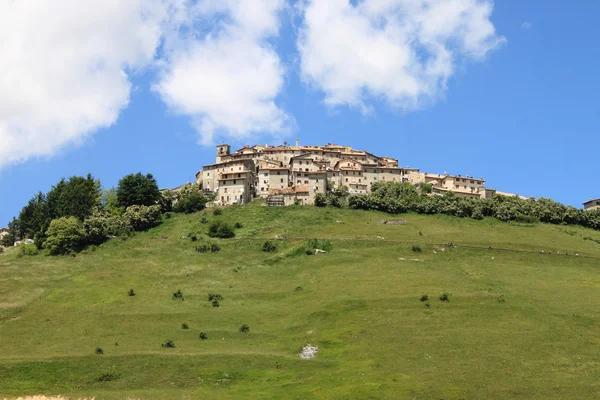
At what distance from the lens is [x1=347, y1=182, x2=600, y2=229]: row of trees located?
14525 cm

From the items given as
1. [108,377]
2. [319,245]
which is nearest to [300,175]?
[319,245]

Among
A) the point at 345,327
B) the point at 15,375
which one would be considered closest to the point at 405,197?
the point at 345,327

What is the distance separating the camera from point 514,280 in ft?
317

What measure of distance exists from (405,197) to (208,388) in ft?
313

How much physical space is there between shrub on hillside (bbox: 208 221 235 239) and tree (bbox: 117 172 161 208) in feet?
74.4

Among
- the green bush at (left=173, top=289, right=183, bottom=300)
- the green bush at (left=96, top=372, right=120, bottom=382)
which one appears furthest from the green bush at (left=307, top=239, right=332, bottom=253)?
the green bush at (left=96, top=372, right=120, bottom=382)

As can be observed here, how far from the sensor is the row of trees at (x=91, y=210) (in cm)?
12450

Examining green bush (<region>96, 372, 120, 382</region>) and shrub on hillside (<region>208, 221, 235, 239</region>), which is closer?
green bush (<region>96, 372, 120, 382</region>)

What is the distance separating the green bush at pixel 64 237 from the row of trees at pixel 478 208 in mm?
55923

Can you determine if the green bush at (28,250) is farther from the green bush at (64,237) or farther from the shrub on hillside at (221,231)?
the shrub on hillside at (221,231)

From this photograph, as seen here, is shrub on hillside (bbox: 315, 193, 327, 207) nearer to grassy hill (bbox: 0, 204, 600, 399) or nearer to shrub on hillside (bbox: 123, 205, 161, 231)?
grassy hill (bbox: 0, 204, 600, 399)

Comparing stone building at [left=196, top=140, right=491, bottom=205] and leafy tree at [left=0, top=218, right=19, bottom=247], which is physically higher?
stone building at [left=196, top=140, right=491, bottom=205]

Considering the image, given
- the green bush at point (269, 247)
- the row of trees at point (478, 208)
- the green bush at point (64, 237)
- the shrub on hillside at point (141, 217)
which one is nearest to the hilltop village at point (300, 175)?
the row of trees at point (478, 208)

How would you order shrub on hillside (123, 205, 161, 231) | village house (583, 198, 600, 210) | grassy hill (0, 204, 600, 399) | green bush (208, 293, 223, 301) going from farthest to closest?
village house (583, 198, 600, 210) < shrub on hillside (123, 205, 161, 231) < green bush (208, 293, 223, 301) < grassy hill (0, 204, 600, 399)
